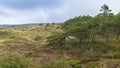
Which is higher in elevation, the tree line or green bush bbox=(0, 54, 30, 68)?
the tree line

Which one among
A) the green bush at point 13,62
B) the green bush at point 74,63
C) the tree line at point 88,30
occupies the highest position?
the tree line at point 88,30

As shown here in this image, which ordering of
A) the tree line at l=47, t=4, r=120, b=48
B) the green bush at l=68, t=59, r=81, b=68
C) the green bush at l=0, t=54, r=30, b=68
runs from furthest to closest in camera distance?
1. the tree line at l=47, t=4, r=120, b=48
2. the green bush at l=68, t=59, r=81, b=68
3. the green bush at l=0, t=54, r=30, b=68

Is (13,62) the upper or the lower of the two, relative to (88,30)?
lower

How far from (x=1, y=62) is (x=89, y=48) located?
46.3 metres

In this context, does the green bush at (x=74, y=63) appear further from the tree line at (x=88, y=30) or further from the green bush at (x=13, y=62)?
the tree line at (x=88, y=30)

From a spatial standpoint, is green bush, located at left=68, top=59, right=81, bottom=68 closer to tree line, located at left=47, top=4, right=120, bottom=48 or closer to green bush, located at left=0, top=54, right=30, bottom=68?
green bush, located at left=0, top=54, right=30, bottom=68

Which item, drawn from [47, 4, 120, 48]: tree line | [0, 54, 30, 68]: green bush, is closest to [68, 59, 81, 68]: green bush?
[0, 54, 30, 68]: green bush

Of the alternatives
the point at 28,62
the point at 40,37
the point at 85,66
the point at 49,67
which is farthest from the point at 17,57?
the point at 40,37

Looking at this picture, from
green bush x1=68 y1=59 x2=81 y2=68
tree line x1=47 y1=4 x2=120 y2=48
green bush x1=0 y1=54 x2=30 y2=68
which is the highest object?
tree line x1=47 y1=4 x2=120 y2=48

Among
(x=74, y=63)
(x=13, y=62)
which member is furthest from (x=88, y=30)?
(x=13, y=62)

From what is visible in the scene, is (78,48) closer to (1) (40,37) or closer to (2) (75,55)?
(2) (75,55)

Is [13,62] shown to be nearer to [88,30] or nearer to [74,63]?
[74,63]

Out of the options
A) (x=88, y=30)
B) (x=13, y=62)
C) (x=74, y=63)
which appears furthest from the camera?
(x=88, y=30)

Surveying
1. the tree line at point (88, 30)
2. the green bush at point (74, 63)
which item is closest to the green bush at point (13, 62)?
the green bush at point (74, 63)
